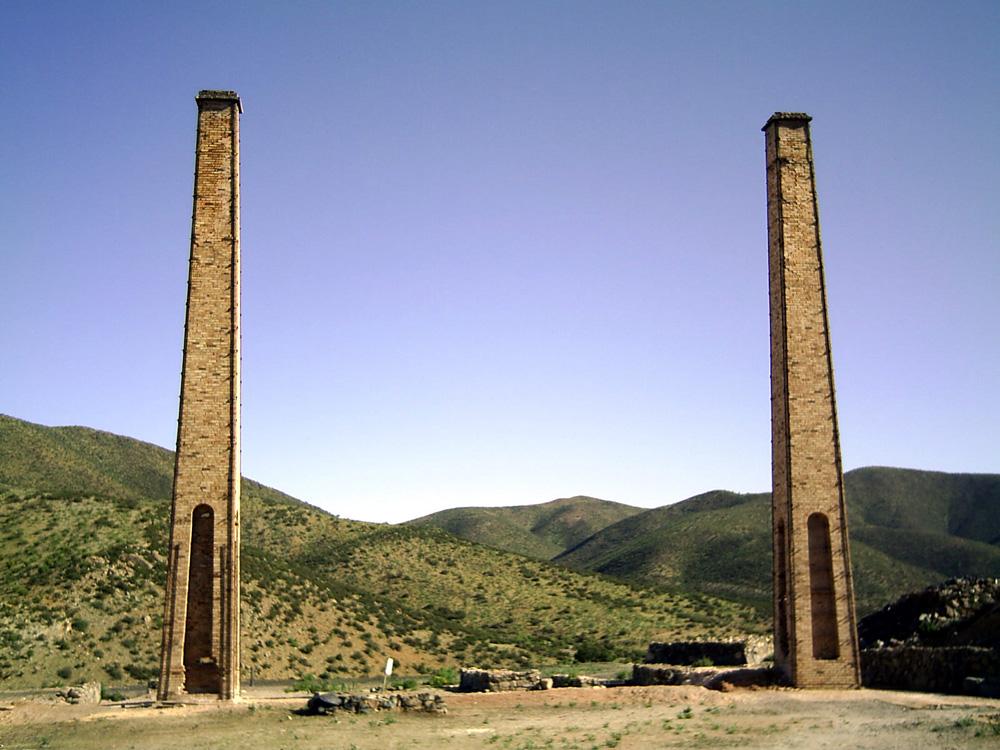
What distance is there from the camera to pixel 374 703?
1725 centimetres

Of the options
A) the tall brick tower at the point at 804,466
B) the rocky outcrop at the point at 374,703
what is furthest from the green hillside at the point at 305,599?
the tall brick tower at the point at 804,466

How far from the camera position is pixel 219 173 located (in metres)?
19.5

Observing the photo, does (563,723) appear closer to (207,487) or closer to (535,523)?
(207,487)

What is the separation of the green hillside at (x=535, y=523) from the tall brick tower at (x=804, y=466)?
8314cm

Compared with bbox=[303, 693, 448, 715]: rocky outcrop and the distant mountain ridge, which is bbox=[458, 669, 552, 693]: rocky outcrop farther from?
the distant mountain ridge

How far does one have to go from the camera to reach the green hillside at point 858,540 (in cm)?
7162

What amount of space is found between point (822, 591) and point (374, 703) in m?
8.45

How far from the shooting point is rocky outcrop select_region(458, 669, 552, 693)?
65.4 feet

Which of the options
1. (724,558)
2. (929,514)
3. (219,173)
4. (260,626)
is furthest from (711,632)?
(929,514)

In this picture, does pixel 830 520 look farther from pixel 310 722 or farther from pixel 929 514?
pixel 929 514

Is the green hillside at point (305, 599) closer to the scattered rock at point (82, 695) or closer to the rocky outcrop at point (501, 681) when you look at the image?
the scattered rock at point (82, 695)

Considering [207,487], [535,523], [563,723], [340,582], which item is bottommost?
[563,723]

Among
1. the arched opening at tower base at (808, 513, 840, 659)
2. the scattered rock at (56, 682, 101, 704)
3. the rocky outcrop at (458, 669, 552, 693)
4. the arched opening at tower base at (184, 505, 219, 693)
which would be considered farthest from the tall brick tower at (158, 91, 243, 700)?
the arched opening at tower base at (808, 513, 840, 659)

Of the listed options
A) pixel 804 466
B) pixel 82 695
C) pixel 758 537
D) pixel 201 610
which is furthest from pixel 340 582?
pixel 758 537
